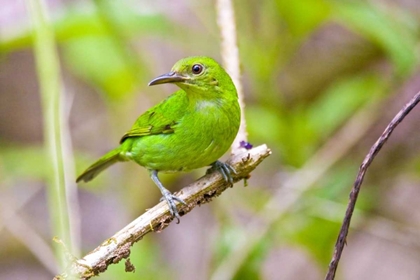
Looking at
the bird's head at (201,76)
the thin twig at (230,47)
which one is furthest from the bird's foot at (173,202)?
the bird's head at (201,76)

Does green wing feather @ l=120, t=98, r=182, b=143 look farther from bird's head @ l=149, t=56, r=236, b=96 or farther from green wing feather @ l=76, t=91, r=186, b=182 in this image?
bird's head @ l=149, t=56, r=236, b=96

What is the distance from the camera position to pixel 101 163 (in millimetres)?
3559

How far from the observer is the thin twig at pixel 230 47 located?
302 centimetres

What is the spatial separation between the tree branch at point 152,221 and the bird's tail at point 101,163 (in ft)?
3.37

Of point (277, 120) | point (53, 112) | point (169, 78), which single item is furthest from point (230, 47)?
point (53, 112)

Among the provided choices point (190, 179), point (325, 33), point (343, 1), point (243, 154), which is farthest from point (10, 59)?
point (243, 154)

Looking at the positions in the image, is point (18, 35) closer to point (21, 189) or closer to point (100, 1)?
point (100, 1)

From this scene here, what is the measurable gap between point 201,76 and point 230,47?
8.1 inches

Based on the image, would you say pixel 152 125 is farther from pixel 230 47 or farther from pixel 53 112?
pixel 53 112

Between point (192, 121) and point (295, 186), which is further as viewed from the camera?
point (295, 186)

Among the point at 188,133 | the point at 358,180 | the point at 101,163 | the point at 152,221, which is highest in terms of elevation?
the point at 101,163

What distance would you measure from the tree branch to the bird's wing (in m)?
0.52

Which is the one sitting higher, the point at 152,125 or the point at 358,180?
the point at 152,125

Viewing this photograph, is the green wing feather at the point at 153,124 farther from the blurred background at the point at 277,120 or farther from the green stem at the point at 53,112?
the green stem at the point at 53,112
